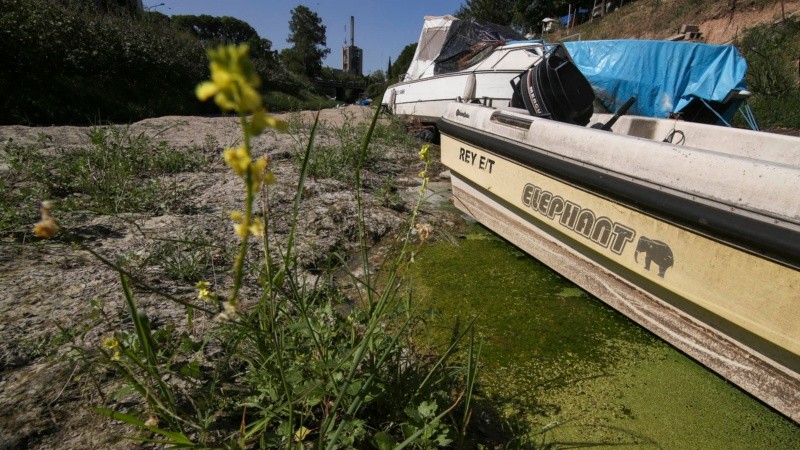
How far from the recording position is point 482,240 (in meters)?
3.01

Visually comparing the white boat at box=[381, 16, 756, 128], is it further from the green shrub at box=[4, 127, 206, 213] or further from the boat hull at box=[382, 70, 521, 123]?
the green shrub at box=[4, 127, 206, 213]

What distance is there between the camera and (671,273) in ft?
5.74

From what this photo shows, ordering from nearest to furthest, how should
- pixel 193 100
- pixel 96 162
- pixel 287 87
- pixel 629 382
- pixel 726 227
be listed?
pixel 726 227 < pixel 629 382 < pixel 96 162 < pixel 193 100 < pixel 287 87

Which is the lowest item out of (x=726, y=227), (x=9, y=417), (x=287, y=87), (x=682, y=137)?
(x=9, y=417)

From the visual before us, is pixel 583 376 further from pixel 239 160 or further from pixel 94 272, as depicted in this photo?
pixel 94 272

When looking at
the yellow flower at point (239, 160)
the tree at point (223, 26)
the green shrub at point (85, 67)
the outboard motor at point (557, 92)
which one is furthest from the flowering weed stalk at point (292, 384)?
the tree at point (223, 26)

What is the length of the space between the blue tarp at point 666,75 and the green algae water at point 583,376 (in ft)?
13.9

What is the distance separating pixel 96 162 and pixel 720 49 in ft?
23.2

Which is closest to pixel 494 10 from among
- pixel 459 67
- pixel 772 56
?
pixel 772 56

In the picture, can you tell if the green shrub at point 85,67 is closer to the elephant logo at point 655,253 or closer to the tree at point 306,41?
the elephant logo at point 655,253

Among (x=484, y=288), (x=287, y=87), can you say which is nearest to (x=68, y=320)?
(x=484, y=288)

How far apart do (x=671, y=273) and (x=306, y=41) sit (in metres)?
46.1

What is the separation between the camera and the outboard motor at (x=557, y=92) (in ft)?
9.88

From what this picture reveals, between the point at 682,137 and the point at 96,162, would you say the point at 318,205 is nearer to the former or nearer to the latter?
the point at 96,162
